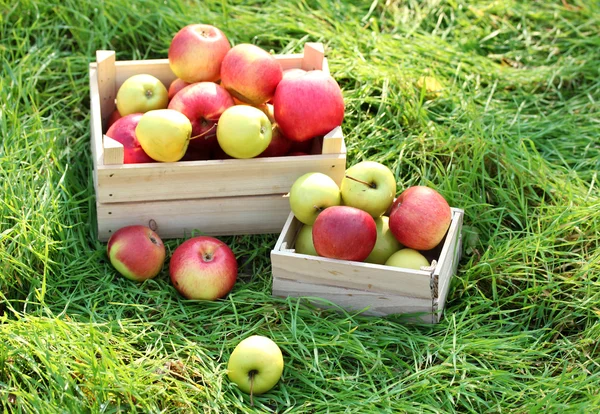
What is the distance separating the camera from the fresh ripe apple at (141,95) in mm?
3811

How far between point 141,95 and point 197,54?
0.31 metres

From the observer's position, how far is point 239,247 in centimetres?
374

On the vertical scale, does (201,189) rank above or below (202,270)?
above

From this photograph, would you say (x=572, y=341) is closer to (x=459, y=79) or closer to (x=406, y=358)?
(x=406, y=358)

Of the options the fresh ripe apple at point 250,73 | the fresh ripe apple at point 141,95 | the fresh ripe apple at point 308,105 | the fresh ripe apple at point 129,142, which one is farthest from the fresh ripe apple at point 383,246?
the fresh ripe apple at point 141,95

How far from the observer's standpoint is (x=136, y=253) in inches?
135

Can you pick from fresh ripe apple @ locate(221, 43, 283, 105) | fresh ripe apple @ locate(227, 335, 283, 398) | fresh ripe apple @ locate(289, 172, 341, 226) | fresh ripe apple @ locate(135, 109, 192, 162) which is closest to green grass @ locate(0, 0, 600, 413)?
fresh ripe apple @ locate(227, 335, 283, 398)

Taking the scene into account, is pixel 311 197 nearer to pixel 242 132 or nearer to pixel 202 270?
pixel 242 132

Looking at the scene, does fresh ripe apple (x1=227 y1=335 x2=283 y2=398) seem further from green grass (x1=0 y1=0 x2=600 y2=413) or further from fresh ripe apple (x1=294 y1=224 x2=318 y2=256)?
fresh ripe apple (x1=294 y1=224 x2=318 y2=256)

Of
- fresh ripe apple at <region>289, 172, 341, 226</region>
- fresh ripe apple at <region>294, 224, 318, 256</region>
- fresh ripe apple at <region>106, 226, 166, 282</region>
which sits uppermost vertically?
fresh ripe apple at <region>289, 172, 341, 226</region>

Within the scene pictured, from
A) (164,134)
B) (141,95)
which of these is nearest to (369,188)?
(164,134)

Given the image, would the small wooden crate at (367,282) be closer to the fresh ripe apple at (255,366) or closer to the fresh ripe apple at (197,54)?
the fresh ripe apple at (255,366)

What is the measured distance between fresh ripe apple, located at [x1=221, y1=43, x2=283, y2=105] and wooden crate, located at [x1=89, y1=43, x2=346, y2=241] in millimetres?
342

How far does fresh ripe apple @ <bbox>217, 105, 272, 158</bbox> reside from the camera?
137 inches
